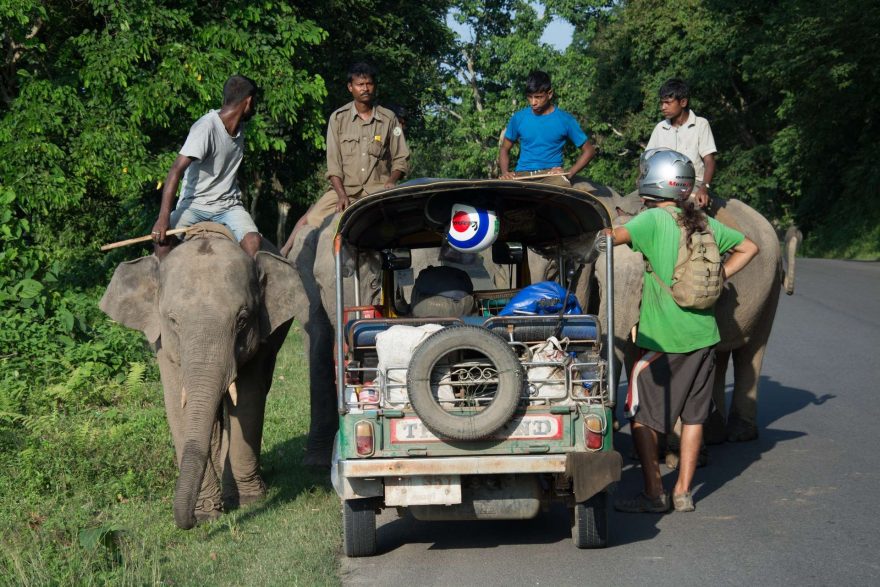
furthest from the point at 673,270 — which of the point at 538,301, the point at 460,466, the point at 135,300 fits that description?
the point at 135,300

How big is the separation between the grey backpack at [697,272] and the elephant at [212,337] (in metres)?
2.63

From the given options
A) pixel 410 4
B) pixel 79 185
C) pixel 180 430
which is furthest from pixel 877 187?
pixel 180 430

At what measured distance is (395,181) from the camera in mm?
10852

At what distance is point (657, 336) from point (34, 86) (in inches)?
502

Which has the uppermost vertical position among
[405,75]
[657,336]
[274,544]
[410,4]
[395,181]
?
[410,4]

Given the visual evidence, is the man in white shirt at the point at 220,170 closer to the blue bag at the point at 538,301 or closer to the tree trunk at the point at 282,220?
the blue bag at the point at 538,301

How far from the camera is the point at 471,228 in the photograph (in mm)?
7648

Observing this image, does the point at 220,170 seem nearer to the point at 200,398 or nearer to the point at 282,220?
the point at 200,398

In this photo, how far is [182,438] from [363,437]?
2034mm

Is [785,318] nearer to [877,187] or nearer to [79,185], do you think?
[79,185]

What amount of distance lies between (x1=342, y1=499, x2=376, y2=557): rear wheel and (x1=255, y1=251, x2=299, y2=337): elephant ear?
1849 millimetres

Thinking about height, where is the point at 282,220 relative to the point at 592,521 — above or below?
above

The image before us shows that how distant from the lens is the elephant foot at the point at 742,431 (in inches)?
389

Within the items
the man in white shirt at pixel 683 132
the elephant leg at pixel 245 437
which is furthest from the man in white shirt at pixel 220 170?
the man in white shirt at pixel 683 132
